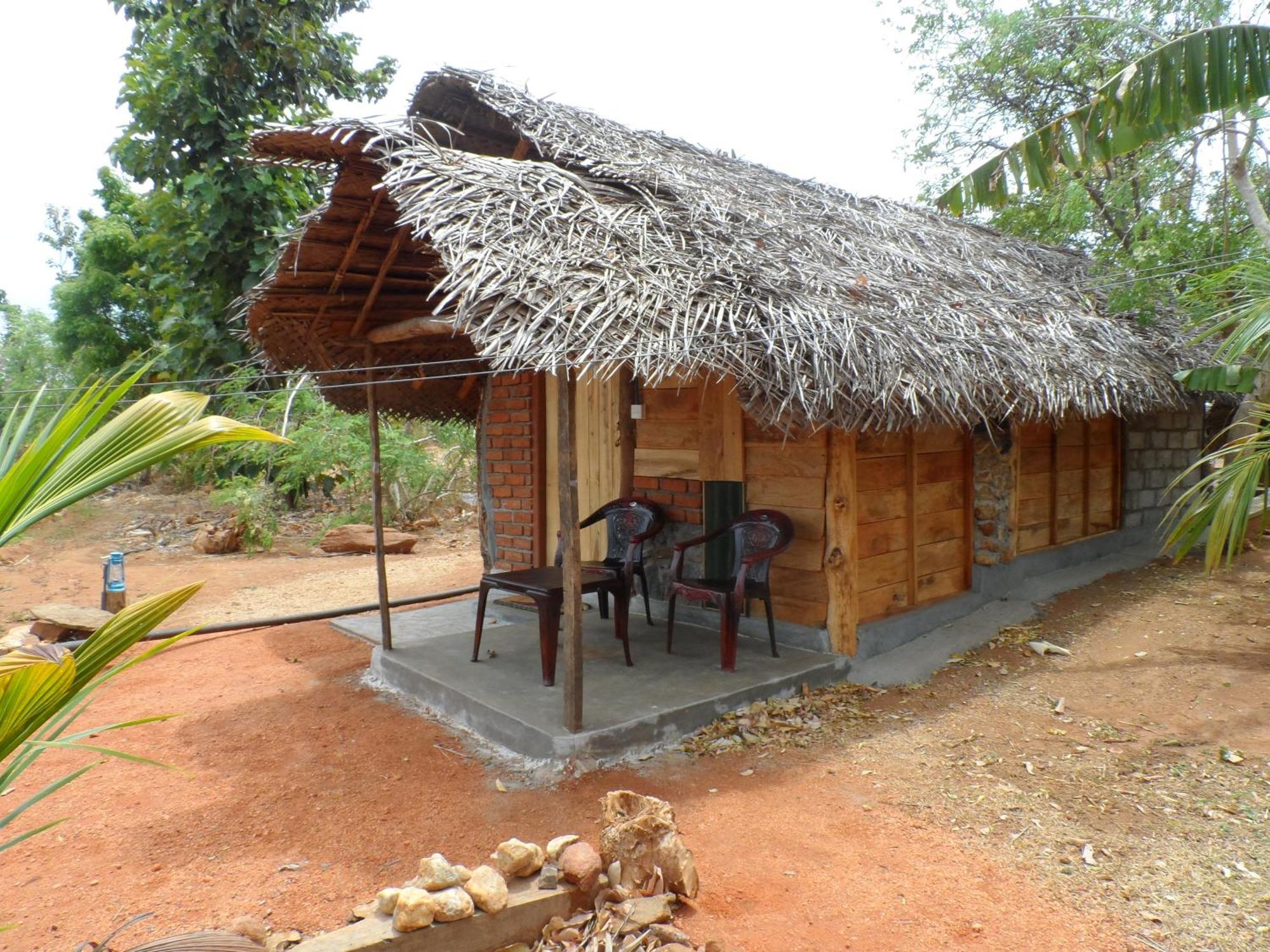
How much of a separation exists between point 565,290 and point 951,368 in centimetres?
273

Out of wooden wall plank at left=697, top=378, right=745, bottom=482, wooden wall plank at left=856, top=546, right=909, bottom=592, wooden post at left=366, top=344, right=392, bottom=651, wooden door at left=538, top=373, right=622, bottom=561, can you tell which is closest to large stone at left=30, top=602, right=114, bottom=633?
wooden post at left=366, top=344, right=392, bottom=651

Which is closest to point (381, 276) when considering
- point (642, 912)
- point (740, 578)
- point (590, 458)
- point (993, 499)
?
point (590, 458)

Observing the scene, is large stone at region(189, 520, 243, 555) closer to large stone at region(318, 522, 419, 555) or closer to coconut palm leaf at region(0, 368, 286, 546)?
large stone at region(318, 522, 419, 555)

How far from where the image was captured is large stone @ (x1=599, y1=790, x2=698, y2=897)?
2965 mm

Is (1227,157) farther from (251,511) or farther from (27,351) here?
(27,351)

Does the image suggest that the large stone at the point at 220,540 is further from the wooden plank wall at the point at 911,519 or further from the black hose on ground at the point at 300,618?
the wooden plank wall at the point at 911,519

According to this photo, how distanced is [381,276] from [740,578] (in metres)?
3.06

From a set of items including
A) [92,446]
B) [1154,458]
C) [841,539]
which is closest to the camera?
[92,446]

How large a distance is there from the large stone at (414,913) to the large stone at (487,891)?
0.14m

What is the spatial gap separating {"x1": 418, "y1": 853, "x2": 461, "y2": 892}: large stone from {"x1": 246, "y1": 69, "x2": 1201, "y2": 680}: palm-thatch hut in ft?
6.61

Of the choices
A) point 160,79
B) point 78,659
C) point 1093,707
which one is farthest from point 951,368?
point 160,79

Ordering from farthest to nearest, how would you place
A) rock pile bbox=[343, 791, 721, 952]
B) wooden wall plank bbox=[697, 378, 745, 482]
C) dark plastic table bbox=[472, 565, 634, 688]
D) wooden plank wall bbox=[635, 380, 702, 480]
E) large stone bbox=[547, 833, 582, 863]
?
wooden plank wall bbox=[635, 380, 702, 480] < wooden wall plank bbox=[697, 378, 745, 482] < dark plastic table bbox=[472, 565, 634, 688] < large stone bbox=[547, 833, 582, 863] < rock pile bbox=[343, 791, 721, 952]

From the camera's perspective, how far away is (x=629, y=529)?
6066 mm

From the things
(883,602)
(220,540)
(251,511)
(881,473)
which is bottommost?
(220,540)
